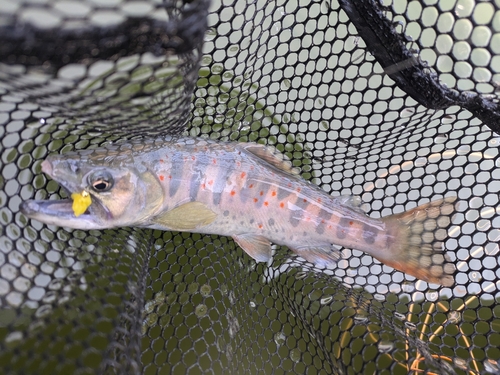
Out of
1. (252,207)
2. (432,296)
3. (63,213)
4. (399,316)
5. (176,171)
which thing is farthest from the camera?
(432,296)

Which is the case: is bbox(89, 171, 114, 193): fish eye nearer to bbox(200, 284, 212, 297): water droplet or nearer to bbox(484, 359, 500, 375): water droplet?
bbox(200, 284, 212, 297): water droplet

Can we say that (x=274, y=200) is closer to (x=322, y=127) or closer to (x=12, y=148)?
(x=322, y=127)

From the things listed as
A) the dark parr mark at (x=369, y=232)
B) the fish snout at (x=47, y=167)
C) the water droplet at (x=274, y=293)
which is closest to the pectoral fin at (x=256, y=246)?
the water droplet at (x=274, y=293)

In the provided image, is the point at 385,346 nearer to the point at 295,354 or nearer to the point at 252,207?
the point at 295,354

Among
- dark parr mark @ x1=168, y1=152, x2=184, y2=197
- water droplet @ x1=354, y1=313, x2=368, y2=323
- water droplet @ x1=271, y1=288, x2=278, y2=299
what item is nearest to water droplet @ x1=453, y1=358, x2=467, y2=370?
water droplet @ x1=354, y1=313, x2=368, y2=323

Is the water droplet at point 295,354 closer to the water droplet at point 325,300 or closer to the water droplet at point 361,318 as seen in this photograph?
the water droplet at point 325,300

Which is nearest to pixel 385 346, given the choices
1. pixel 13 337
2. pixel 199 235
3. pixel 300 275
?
pixel 300 275
